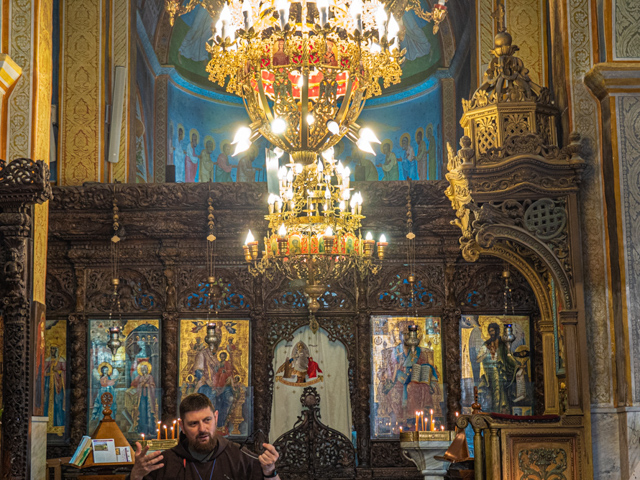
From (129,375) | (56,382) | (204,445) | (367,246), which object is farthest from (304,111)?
(56,382)

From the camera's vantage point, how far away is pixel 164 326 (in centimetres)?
1109

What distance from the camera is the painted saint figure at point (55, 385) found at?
10.9 meters

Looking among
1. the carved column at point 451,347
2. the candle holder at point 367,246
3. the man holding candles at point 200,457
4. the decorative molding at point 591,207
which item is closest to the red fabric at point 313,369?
the carved column at point 451,347

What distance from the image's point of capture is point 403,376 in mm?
11047

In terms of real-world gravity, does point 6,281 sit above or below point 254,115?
below

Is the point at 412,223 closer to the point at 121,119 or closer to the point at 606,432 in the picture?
the point at 121,119

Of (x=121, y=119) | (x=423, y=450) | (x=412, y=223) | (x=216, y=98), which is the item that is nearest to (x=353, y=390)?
(x=412, y=223)

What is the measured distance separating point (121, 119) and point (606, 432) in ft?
27.2

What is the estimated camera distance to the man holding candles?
3939 mm

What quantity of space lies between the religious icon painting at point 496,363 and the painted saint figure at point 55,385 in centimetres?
517

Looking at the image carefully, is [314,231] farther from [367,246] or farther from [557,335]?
[557,335]

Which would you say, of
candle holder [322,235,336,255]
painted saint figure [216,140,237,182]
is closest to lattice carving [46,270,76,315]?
candle holder [322,235,336,255]

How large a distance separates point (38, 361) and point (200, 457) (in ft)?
11.6

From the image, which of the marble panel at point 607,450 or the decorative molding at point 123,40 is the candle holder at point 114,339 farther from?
the marble panel at point 607,450
